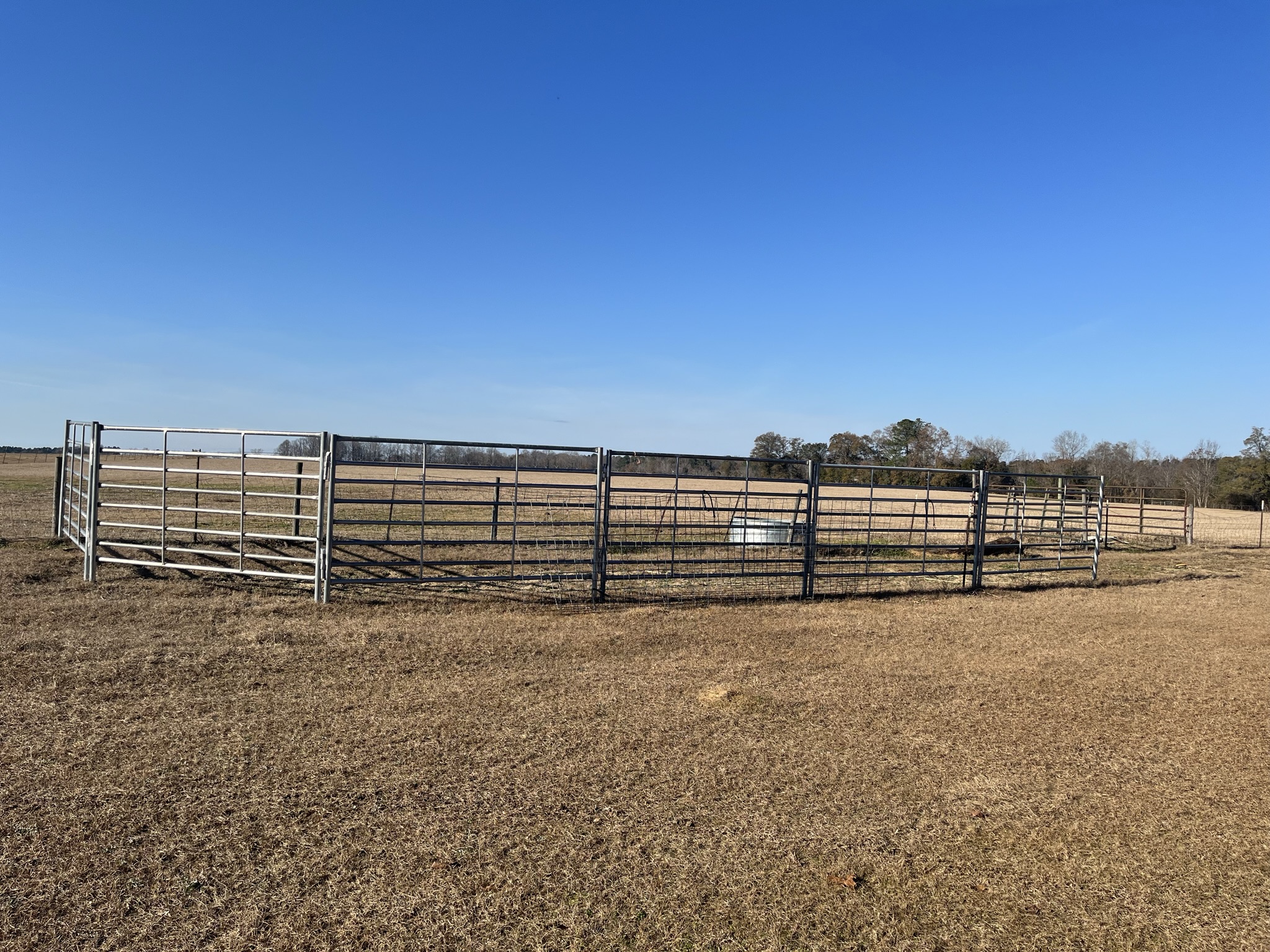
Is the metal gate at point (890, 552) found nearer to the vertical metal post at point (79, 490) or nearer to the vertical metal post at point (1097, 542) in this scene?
the vertical metal post at point (1097, 542)

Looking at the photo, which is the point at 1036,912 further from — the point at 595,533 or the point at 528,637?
the point at 595,533

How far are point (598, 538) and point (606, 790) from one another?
5980 mm

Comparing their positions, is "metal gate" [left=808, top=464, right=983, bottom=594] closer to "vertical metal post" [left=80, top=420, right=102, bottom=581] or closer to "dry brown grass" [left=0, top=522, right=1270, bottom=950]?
"dry brown grass" [left=0, top=522, right=1270, bottom=950]

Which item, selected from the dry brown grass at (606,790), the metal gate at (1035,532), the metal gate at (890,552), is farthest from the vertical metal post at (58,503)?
the metal gate at (1035,532)

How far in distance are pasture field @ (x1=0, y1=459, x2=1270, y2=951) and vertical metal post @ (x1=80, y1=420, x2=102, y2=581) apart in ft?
4.96

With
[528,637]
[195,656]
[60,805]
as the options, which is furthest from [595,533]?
[60,805]

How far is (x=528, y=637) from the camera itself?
25.8 ft

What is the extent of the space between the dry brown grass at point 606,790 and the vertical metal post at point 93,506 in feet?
5.62

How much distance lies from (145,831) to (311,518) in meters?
5.79

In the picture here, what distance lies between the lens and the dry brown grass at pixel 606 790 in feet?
10.0

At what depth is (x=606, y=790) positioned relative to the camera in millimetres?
4219

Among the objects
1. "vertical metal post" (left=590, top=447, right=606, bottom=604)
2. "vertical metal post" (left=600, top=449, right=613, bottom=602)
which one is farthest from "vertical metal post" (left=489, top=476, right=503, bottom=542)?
"vertical metal post" (left=600, top=449, right=613, bottom=602)

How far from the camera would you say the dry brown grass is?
120 inches

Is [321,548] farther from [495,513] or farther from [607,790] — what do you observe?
[607,790]
